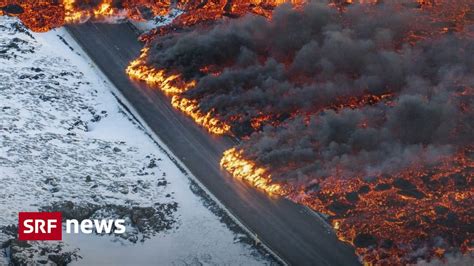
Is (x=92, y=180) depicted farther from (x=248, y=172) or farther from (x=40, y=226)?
(x=248, y=172)

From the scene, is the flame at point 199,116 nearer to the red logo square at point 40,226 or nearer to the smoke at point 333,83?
the smoke at point 333,83

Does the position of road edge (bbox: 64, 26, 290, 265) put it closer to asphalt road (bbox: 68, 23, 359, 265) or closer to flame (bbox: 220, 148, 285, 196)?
asphalt road (bbox: 68, 23, 359, 265)

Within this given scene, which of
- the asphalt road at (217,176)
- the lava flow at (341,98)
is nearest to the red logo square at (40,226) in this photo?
the asphalt road at (217,176)

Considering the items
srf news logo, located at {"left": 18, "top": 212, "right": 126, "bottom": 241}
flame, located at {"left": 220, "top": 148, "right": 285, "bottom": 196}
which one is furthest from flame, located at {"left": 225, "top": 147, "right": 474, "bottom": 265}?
srf news logo, located at {"left": 18, "top": 212, "right": 126, "bottom": 241}

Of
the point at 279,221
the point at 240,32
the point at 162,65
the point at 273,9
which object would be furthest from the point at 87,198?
the point at 273,9

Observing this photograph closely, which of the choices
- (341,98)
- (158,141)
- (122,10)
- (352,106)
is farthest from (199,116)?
(122,10)

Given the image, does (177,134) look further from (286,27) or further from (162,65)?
(286,27)
